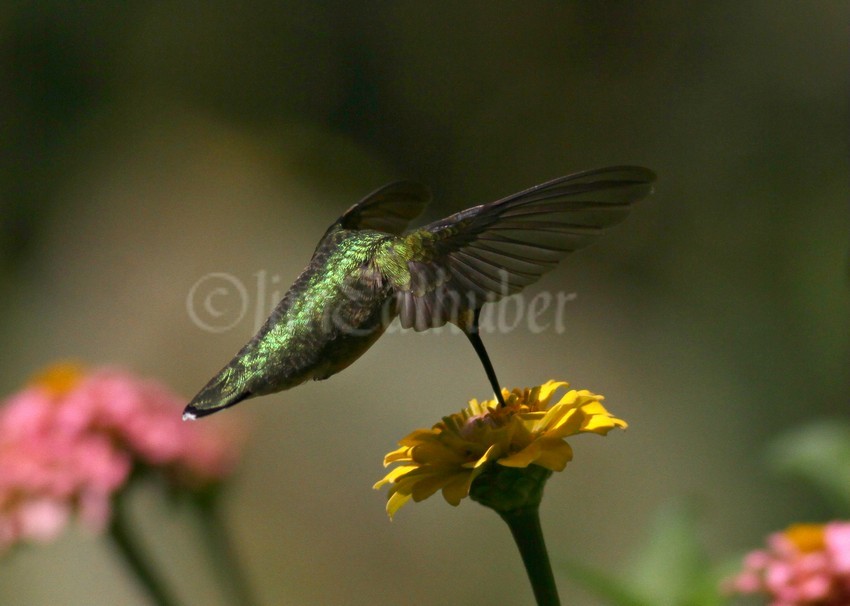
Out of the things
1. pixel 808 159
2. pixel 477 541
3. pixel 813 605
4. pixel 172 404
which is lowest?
pixel 813 605

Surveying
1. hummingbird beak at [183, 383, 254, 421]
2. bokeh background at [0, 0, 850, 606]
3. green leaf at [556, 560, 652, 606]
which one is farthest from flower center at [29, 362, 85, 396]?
green leaf at [556, 560, 652, 606]

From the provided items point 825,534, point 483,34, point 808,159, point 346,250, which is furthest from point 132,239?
point 825,534

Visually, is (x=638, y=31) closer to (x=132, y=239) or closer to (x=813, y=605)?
(x=132, y=239)

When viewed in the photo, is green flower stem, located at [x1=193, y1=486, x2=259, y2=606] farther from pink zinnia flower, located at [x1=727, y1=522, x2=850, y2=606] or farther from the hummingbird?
pink zinnia flower, located at [x1=727, y1=522, x2=850, y2=606]

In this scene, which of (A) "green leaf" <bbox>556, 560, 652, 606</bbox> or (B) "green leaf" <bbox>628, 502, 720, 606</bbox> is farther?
(B) "green leaf" <bbox>628, 502, 720, 606</bbox>

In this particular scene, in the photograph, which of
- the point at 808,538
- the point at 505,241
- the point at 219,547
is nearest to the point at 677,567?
the point at 808,538

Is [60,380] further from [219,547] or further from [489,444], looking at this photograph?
[489,444]
